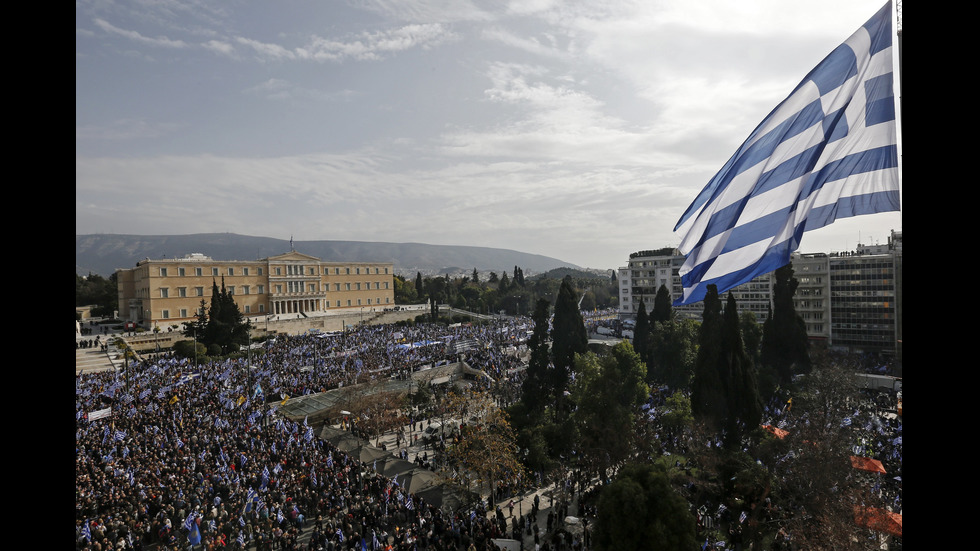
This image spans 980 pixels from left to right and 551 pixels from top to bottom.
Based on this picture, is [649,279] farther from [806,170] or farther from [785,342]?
[806,170]

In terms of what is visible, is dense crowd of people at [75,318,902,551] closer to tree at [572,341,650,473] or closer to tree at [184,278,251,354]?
tree at [572,341,650,473]

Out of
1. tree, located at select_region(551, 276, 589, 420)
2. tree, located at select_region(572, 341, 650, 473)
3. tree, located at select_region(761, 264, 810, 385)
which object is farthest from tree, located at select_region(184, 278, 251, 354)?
tree, located at select_region(761, 264, 810, 385)

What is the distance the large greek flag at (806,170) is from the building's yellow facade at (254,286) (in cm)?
5377

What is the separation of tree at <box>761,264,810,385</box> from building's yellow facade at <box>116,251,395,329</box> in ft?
163

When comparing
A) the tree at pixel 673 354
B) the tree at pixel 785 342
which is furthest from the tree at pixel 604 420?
the tree at pixel 785 342

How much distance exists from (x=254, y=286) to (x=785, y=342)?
190 ft

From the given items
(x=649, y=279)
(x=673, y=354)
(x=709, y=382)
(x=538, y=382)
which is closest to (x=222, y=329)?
(x=538, y=382)
